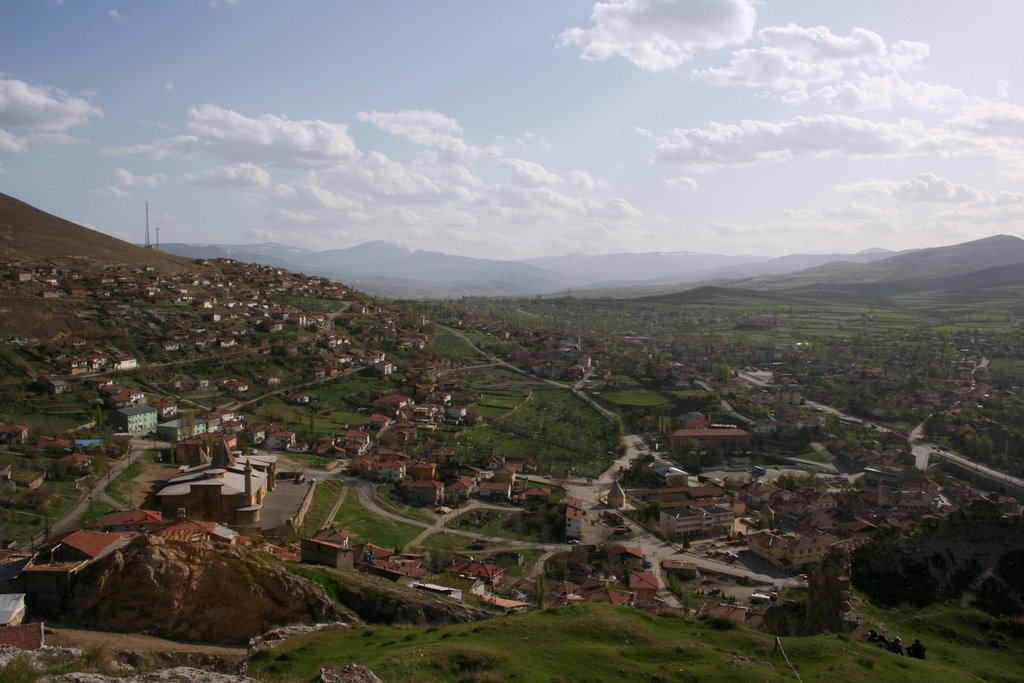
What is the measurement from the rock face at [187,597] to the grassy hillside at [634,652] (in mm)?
1546

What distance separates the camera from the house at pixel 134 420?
37656 mm

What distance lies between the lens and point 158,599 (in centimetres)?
1273

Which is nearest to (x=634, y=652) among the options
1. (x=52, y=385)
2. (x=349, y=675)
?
(x=349, y=675)

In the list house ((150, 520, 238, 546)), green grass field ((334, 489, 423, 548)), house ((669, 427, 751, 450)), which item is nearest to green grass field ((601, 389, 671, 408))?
house ((669, 427, 751, 450))

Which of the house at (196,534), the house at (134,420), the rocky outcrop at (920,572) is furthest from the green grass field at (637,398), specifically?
the rocky outcrop at (920,572)

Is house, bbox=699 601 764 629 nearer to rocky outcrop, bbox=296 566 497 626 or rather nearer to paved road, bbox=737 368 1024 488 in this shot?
rocky outcrop, bbox=296 566 497 626

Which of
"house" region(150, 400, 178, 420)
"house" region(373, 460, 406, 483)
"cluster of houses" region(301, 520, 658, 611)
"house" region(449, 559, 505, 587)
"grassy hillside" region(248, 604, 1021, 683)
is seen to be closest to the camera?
"grassy hillside" region(248, 604, 1021, 683)

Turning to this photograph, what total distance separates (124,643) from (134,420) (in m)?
29.5

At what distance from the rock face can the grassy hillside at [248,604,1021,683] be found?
1.55m

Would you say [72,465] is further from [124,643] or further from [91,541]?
[124,643]

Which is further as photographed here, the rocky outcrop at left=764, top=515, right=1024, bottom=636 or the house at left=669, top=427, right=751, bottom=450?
the house at left=669, top=427, right=751, bottom=450

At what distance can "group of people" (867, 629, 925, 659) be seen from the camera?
9938mm

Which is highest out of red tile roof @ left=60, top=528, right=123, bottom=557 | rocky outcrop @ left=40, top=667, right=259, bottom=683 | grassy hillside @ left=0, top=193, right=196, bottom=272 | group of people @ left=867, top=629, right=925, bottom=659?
grassy hillside @ left=0, top=193, right=196, bottom=272

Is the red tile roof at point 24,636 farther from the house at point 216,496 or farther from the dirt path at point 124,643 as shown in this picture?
the house at point 216,496
